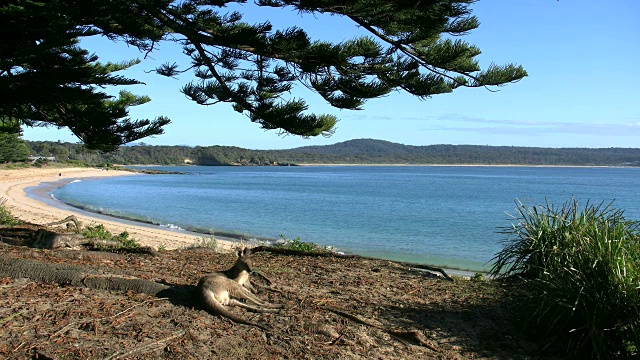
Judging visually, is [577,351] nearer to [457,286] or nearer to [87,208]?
[457,286]

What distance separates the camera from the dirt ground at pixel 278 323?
385 centimetres

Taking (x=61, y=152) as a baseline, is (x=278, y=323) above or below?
below

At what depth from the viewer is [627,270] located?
425 centimetres

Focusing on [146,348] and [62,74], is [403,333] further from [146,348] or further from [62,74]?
[62,74]

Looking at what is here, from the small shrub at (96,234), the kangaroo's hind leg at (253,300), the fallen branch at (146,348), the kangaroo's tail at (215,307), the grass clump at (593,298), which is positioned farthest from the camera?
the small shrub at (96,234)

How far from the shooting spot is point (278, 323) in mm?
4320

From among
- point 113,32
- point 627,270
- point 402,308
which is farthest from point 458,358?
point 113,32

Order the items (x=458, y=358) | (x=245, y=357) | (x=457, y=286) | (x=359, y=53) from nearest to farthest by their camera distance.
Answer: (x=245, y=357)
(x=458, y=358)
(x=457, y=286)
(x=359, y=53)

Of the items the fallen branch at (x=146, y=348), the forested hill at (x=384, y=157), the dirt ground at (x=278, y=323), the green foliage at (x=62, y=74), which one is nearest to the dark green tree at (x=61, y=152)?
the forested hill at (x=384, y=157)

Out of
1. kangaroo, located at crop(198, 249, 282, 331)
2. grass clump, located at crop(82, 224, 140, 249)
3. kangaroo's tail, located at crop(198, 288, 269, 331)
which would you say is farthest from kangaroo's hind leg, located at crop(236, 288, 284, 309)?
grass clump, located at crop(82, 224, 140, 249)

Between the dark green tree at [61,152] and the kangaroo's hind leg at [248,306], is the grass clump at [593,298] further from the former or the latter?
the dark green tree at [61,152]

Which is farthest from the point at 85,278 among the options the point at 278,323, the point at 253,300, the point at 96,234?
the point at 96,234

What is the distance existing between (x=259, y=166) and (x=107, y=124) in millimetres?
165554

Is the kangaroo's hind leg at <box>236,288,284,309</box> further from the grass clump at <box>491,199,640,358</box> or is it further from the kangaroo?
the grass clump at <box>491,199,640,358</box>
